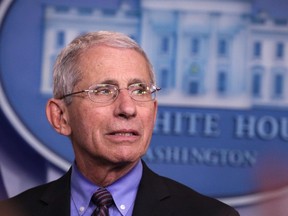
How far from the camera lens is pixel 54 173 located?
111 inches

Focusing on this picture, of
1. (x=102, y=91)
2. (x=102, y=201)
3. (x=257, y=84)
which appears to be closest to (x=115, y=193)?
(x=102, y=201)

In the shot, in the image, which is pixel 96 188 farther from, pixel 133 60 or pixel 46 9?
pixel 46 9

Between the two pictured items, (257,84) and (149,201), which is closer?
(149,201)

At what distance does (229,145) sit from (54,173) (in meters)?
0.71

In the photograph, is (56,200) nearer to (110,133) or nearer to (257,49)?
(110,133)

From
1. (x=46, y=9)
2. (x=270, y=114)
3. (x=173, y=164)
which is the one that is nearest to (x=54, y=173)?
(x=173, y=164)

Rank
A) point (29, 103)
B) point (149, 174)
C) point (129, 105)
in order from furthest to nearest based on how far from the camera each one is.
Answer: point (29, 103)
point (149, 174)
point (129, 105)

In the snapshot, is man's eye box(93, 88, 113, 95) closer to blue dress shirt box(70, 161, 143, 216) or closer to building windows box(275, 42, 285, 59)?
blue dress shirt box(70, 161, 143, 216)

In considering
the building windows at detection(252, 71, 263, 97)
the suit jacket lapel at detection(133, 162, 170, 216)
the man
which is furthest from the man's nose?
the building windows at detection(252, 71, 263, 97)

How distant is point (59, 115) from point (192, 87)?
97 cm

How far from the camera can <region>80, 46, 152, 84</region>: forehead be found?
5.96ft

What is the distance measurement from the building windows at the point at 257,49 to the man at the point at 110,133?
1036mm

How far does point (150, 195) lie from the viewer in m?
1.87

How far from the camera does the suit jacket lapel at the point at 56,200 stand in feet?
6.21
